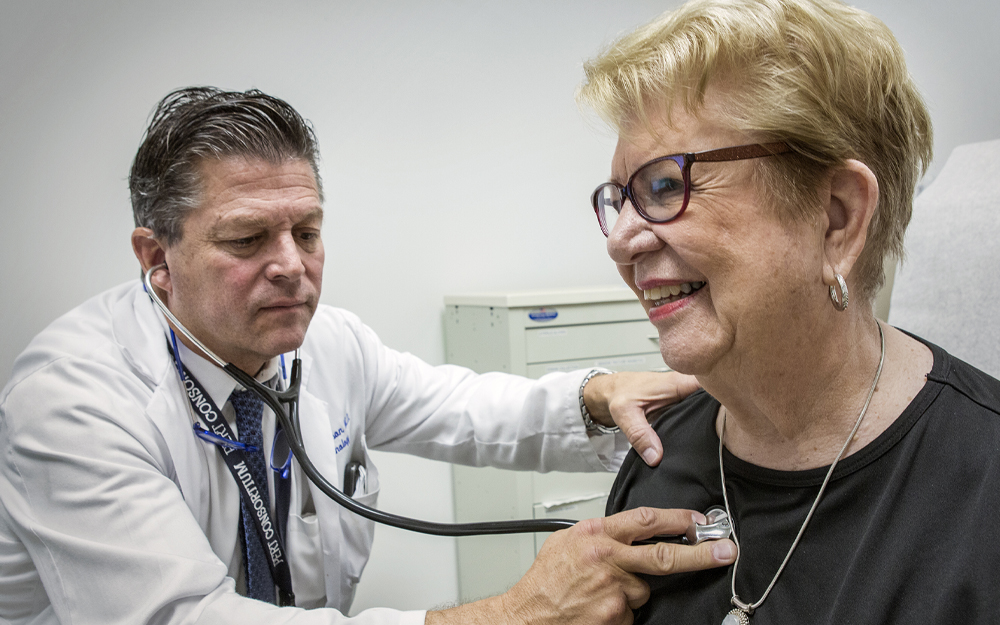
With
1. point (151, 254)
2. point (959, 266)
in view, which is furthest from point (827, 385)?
point (151, 254)

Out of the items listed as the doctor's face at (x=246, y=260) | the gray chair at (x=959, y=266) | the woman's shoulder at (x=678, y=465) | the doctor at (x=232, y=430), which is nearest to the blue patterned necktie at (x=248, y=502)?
the doctor at (x=232, y=430)

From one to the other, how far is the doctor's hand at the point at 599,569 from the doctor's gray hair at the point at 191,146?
2.57ft

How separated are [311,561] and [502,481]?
829mm

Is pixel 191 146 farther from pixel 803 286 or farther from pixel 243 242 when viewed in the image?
pixel 803 286

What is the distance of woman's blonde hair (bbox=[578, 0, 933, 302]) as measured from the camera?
2.15ft

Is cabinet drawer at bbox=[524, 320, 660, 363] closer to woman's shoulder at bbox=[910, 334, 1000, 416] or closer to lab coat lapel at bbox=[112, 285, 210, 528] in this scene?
lab coat lapel at bbox=[112, 285, 210, 528]

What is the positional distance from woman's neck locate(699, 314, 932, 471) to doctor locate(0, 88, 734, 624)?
0.51 feet

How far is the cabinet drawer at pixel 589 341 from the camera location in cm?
185

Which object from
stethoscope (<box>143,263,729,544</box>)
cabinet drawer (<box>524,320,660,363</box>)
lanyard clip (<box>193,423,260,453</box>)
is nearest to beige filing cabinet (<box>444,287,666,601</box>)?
cabinet drawer (<box>524,320,660,363</box>)

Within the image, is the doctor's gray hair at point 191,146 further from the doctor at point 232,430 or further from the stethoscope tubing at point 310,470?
the stethoscope tubing at point 310,470

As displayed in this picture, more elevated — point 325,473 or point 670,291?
point 670,291

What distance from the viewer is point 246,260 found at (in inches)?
43.3

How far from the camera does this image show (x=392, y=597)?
2.17 m

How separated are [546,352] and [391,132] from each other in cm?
90
